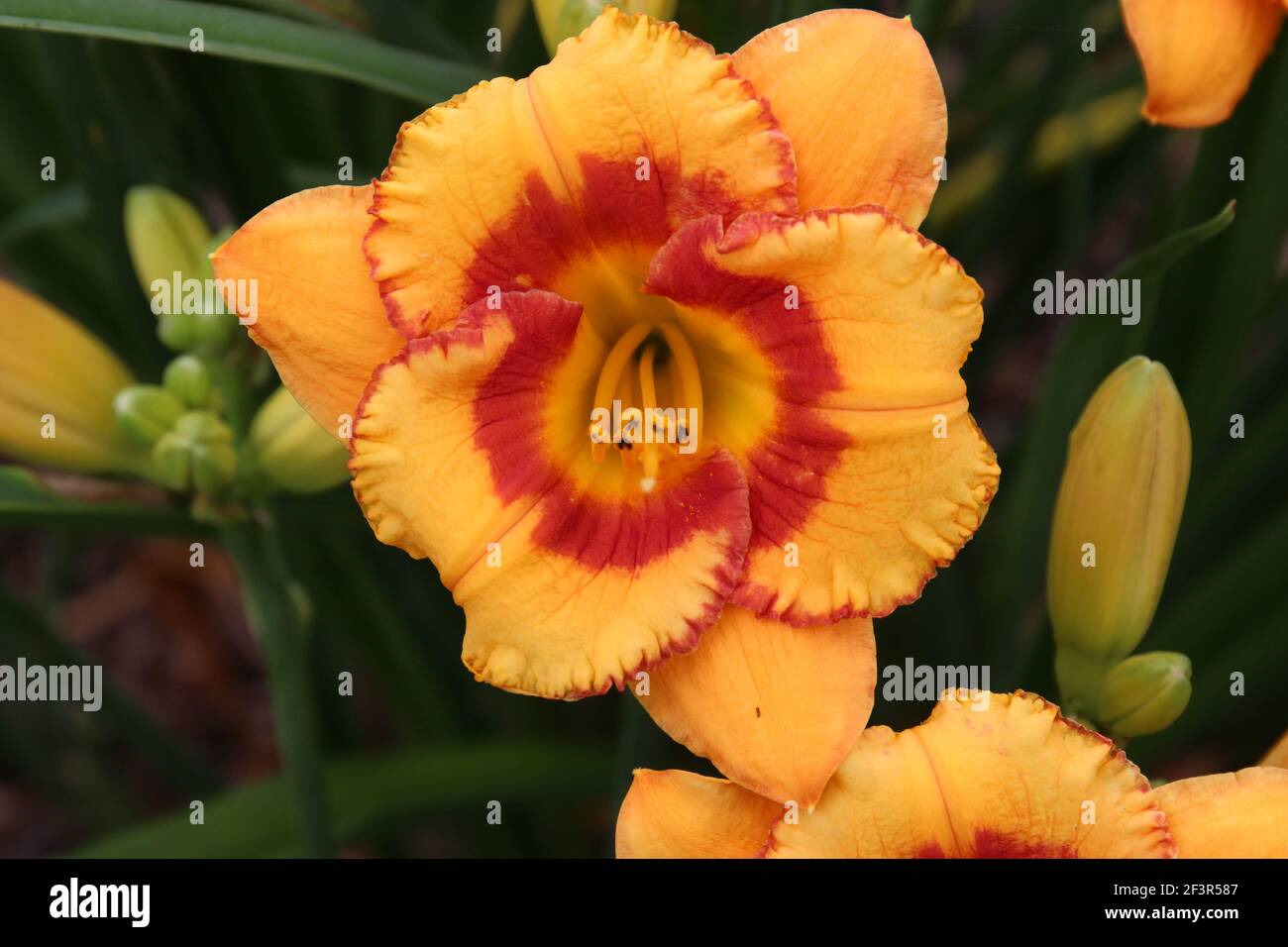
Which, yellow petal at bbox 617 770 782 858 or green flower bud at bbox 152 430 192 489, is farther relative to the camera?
green flower bud at bbox 152 430 192 489

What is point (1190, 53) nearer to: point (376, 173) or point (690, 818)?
point (690, 818)

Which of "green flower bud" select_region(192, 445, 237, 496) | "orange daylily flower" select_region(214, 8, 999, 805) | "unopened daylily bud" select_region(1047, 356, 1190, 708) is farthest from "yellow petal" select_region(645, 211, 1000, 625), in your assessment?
"green flower bud" select_region(192, 445, 237, 496)

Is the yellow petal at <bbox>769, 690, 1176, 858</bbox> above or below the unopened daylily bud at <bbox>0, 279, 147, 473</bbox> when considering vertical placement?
below

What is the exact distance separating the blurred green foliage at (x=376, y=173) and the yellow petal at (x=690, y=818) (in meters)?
0.15

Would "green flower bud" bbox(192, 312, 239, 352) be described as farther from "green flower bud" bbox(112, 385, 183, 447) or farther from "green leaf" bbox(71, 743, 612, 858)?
"green leaf" bbox(71, 743, 612, 858)

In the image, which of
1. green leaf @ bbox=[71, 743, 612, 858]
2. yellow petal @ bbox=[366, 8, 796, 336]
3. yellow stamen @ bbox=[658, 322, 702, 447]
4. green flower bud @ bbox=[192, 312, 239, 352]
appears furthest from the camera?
green leaf @ bbox=[71, 743, 612, 858]

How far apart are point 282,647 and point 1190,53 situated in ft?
2.61

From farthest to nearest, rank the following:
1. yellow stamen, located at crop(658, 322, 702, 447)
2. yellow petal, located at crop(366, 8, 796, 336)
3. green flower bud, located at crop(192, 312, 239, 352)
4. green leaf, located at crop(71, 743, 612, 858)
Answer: green leaf, located at crop(71, 743, 612, 858), green flower bud, located at crop(192, 312, 239, 352), yellow stamen, located at crop(658, 322, 702, 447), yellow petal, located at crop(366, 8, 796, 336)

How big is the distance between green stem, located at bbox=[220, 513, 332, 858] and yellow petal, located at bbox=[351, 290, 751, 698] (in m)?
0.20

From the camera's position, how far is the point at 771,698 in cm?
85

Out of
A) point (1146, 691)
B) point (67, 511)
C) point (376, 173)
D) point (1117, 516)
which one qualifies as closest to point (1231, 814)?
point (1146, 691)

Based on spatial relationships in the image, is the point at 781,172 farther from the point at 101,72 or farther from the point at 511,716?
the point at 511,716

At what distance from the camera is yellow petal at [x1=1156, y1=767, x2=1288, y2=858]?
0.84m
